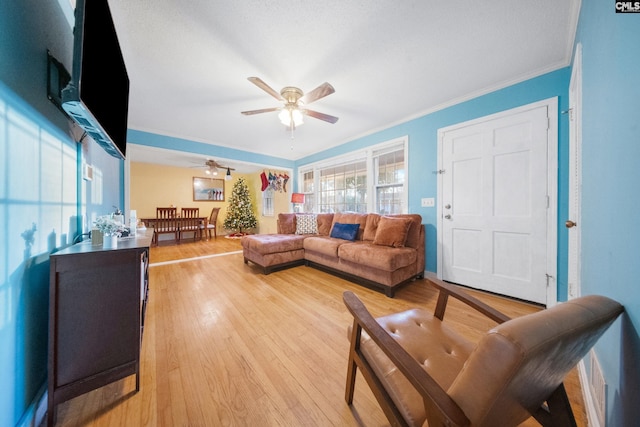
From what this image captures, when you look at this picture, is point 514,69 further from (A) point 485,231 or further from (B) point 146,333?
(B) point 146,333

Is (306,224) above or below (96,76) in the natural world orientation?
below

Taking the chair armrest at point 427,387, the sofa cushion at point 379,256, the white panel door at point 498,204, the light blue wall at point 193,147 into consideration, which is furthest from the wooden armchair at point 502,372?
the light blue wall at point 193,147

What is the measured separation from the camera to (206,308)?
82.6 inches

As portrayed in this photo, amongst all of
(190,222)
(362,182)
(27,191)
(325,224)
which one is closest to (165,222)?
(190,222)

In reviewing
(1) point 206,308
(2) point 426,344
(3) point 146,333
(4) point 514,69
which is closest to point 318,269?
(1) point 206,308

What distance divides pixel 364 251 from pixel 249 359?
166 centimetres

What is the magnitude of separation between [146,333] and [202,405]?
996mm

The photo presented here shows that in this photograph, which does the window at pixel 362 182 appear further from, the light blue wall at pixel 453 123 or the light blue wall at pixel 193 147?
the light blue wall at pixel 193 147

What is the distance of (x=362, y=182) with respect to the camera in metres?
3.99

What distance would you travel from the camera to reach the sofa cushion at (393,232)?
2.72 m

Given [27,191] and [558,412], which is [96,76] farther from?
[558,412]

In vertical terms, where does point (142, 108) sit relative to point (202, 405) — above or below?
above

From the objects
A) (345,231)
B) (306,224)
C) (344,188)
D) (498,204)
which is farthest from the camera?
(344,188)

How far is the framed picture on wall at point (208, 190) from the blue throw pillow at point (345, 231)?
5244 mm
